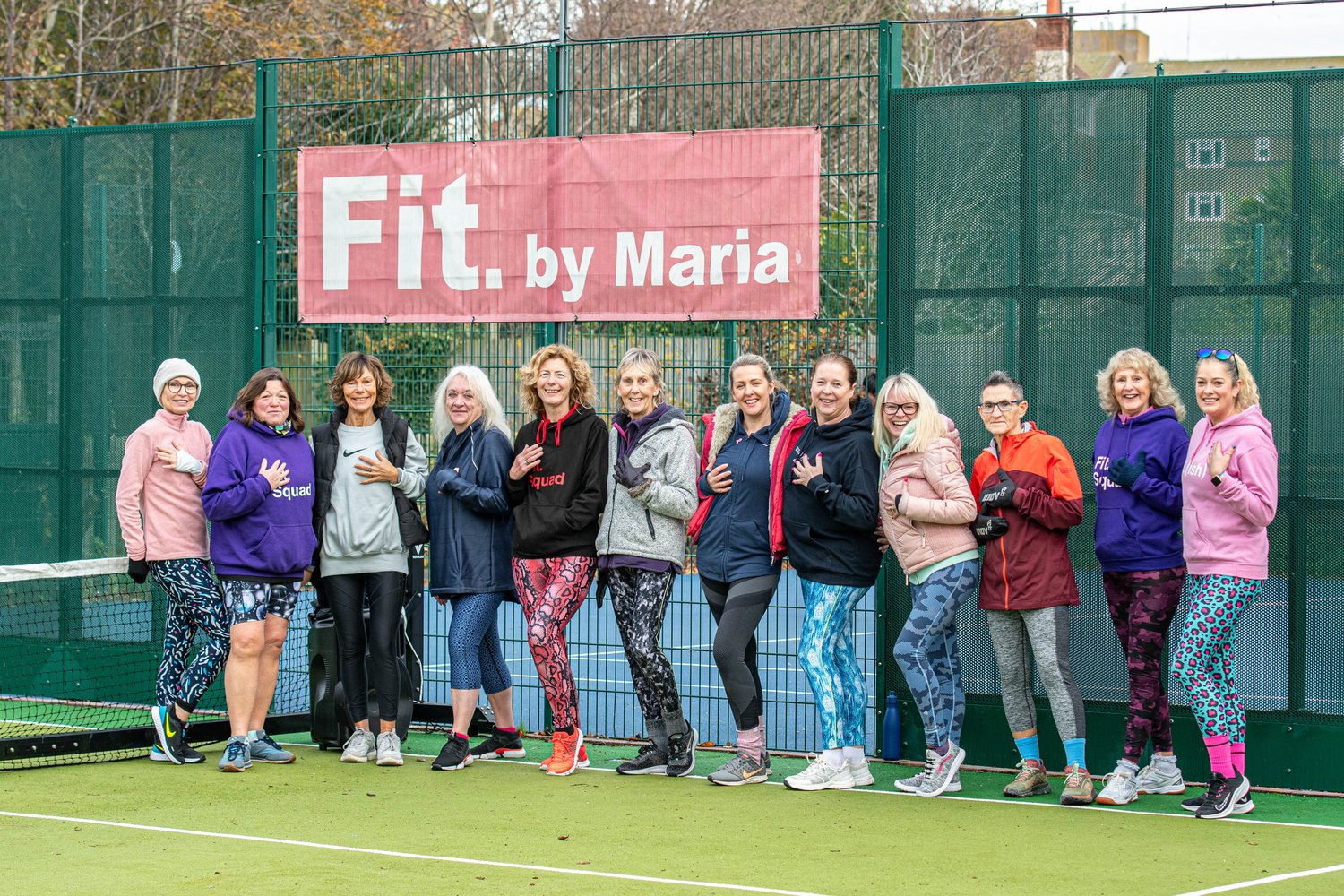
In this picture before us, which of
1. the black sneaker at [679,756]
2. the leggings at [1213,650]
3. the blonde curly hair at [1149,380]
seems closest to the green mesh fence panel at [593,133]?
the black sneaker at [679,756]

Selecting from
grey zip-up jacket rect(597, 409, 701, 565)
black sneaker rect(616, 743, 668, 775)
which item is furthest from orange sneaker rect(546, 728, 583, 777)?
grey zip-up jacket rect(597, 409, 701, 565)

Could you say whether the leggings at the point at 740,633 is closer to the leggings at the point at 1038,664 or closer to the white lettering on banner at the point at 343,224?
the leggings at the point at 1038,664

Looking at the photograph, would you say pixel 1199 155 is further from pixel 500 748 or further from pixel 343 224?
pixel 343 224

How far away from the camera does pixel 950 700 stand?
744cm

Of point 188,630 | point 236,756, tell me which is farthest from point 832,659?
point 188,630

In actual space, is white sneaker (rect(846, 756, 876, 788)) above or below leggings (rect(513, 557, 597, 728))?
below

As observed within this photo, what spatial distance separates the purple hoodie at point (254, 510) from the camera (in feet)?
25.5

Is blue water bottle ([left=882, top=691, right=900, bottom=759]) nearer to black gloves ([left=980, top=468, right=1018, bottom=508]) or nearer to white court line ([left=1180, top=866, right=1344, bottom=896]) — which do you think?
black gloves ([left=980, top=468, right=1018, bottom=508])

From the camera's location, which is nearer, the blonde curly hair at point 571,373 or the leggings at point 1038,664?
the leggings at point 1038,664

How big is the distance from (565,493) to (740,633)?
109cm

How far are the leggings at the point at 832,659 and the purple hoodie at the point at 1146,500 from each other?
112 centimetres

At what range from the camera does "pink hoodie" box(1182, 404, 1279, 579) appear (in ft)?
22.0

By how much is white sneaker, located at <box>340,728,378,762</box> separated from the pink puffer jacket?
9.23ft

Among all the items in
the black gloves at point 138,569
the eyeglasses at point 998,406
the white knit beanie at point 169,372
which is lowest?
the black gloves at point 138,569
